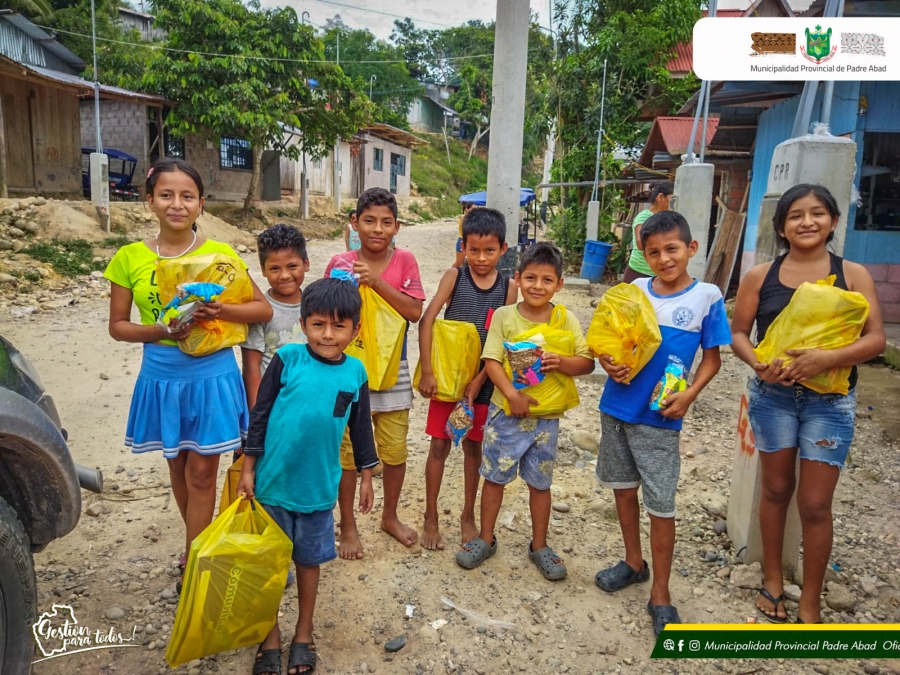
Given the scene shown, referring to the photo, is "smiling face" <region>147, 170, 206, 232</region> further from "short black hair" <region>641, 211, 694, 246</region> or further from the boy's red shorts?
"short black hair" <region>641, 211, 694, 246</region>

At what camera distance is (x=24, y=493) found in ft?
6.52

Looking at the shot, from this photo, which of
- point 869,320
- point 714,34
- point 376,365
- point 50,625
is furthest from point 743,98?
point 50,625

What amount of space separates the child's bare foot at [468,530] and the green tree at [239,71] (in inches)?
564

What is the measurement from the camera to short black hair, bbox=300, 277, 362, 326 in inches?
81.5

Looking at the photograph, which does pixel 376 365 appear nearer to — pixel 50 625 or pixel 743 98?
pixel 50 625

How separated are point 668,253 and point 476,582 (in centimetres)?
158

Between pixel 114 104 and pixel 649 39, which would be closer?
pixel 649 39

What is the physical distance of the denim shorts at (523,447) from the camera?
273cm

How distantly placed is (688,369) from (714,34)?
6.12 ft

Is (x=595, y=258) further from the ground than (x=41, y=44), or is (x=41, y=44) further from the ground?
(x=41, y=44)

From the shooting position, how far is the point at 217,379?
238cm

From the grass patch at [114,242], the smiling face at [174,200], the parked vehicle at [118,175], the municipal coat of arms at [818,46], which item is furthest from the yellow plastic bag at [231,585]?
the parked vehicle at [118,175]

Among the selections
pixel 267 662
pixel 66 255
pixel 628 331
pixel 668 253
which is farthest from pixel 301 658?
pixel 66 255

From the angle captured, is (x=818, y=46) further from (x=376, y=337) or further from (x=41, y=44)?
(x=41, y=44)
